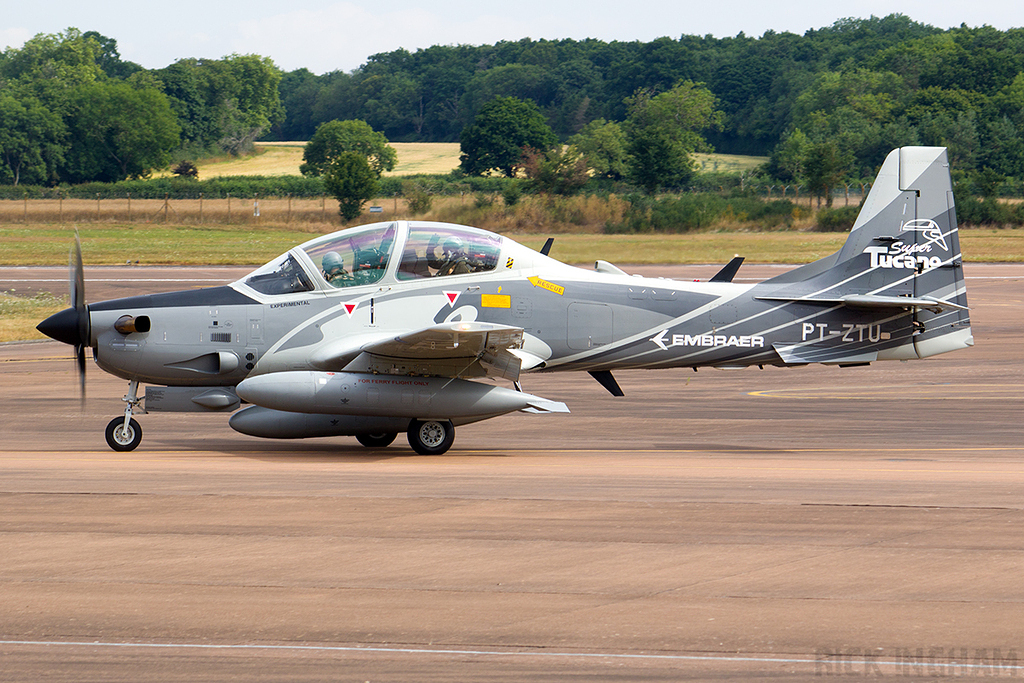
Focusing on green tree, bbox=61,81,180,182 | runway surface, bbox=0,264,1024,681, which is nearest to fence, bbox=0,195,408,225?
green tree, bbox=61,81,180,182

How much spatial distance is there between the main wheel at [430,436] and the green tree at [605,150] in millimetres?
57210

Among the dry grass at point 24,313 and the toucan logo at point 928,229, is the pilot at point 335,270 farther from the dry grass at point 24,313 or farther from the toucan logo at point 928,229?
the dry grass at point 24,313

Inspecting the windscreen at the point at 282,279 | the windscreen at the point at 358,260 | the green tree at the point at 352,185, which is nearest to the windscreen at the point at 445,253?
the windscreen at the point at 358,260

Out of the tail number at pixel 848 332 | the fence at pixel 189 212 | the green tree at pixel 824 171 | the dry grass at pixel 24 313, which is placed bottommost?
the dry grass at pixel 24 313

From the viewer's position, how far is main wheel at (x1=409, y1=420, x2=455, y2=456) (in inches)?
483

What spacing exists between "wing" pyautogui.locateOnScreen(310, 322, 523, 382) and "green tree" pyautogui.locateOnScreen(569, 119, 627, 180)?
188ft

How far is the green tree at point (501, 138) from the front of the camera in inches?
4250

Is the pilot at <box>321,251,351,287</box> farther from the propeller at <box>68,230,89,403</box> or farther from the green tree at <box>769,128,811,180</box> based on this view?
the green tree at <box>769,128,811,180</box>

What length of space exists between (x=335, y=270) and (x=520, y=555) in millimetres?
5425

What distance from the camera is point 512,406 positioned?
38.9 feet

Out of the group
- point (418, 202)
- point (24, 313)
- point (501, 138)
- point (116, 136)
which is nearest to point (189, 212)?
point (418, 202)

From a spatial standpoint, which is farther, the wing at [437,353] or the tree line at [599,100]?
the tree line at [599,100]

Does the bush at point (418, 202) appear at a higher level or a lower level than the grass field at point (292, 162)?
lower

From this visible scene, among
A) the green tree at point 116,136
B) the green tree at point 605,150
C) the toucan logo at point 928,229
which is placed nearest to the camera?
the toucan logo at point 928,229
